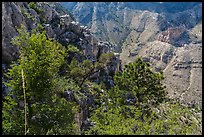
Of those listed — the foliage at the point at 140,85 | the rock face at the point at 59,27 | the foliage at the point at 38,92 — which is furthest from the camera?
the rock face at the point at 59,27

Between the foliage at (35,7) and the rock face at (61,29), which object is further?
the foliage at (35,7)

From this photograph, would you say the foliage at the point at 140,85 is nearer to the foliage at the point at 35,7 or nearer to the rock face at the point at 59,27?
the rock face at the point at 59,27

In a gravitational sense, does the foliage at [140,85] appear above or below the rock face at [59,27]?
below

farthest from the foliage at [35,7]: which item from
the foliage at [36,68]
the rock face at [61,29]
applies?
the foliage at [36,68]

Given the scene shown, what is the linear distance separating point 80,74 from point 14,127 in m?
25.2

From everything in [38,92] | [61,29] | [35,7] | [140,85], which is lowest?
[38,92]

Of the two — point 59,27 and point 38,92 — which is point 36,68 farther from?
point 59,27

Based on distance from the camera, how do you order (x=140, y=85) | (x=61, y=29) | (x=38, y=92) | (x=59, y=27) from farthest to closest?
(x=61, y=29)
(x=59, y=27)
(x=140, y=85)
(x=38, y=92)

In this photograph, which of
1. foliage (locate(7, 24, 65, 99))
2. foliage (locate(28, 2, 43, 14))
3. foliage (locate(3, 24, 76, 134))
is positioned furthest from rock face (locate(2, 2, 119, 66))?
foliage (locate(3, 24, 76, 134))

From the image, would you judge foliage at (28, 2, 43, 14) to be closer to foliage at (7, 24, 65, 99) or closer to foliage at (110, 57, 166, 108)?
foliage at (110, 57, 166, 108)

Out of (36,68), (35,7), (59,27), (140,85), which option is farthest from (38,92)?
(59,27)

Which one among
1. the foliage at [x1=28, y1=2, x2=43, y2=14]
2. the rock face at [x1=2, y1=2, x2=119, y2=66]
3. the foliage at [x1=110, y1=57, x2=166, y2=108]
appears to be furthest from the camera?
the foliage at [x1=28, y1=2, x2=43, y2=14]

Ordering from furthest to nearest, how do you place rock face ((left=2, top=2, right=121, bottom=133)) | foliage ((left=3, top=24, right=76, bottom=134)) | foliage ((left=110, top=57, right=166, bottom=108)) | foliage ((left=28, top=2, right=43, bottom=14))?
foliage ((left=28, top=2, right=43, bottom=14))
rock face ((left=2, top=2, right=121, bottom=133))
foliage ((left=110, top=57, right=166, bottom=108))
foliage ((left=3, top=24, right=76, bottom=134))

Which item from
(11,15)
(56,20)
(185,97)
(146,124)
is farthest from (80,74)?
Result: (185,97)
